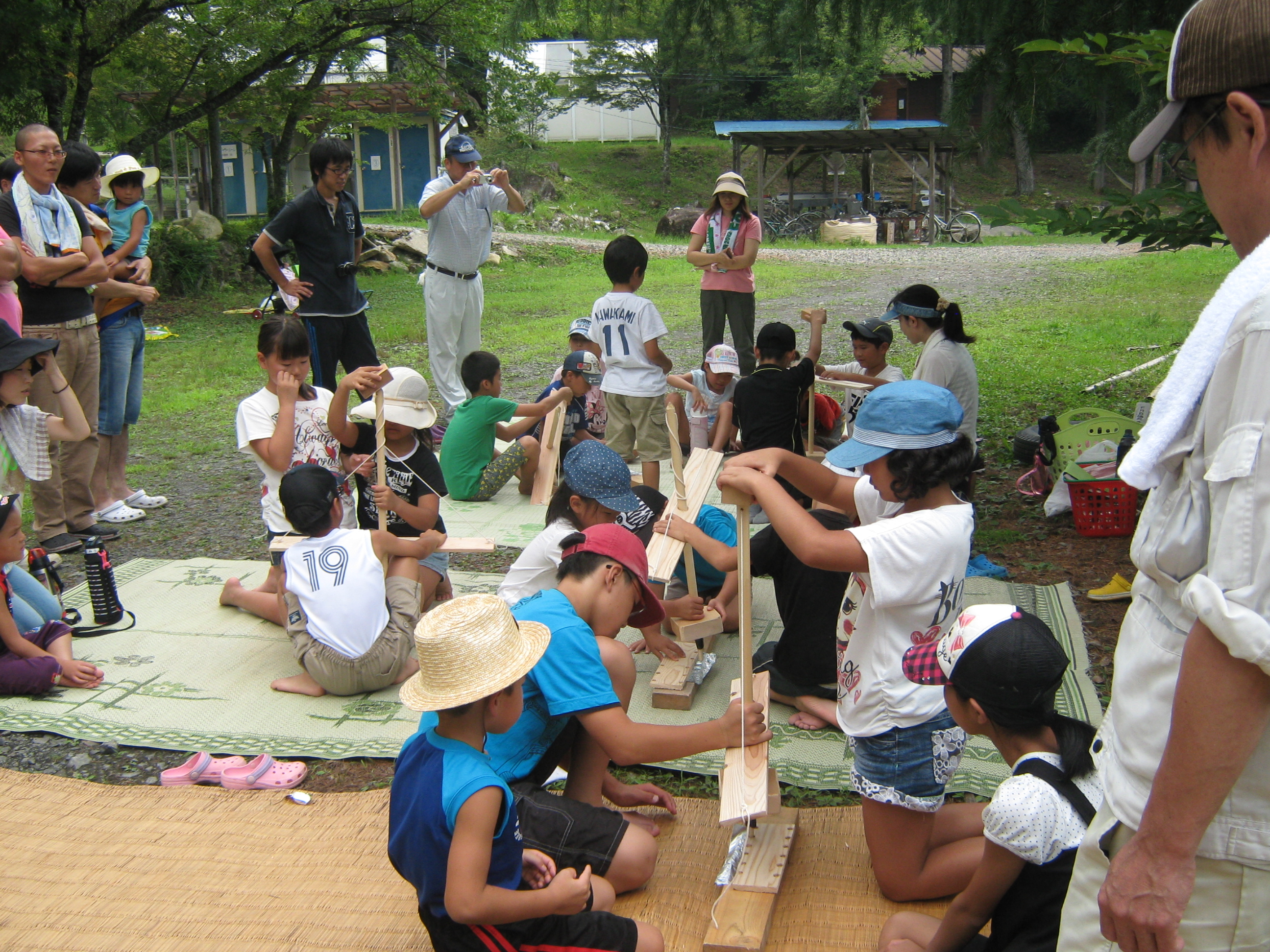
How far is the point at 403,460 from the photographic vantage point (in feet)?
13.7

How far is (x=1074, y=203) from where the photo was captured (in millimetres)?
4129

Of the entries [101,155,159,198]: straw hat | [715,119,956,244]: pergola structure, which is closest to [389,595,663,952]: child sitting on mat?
[101,155,159,198]: straw hat

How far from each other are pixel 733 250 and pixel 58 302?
12.9 feet

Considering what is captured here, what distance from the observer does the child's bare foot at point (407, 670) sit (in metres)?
3.64

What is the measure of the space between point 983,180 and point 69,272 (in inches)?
1193

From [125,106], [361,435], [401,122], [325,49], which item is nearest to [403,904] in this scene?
[361,435]

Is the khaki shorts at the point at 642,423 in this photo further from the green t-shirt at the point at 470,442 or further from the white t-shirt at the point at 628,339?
the green t-shirt at the point at 470,442

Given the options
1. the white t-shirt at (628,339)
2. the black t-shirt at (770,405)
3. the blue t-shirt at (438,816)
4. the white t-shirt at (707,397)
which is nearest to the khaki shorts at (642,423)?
the white t-shirt at (628,339)

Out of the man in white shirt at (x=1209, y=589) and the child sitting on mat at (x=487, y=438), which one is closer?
the man in white shirt at (x=1209, y=589)

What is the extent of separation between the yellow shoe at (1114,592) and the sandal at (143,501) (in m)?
4.91

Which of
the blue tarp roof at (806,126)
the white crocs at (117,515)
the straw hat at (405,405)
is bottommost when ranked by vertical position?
the white crocs at (117,515)

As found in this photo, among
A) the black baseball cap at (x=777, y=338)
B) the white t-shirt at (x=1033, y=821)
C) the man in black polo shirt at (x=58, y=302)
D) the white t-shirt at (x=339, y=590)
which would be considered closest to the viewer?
the white t-shirt at (x=1033, y=821)

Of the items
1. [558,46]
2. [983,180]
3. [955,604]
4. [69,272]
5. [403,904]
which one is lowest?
[403,904]

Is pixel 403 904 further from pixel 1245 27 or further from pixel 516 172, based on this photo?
pixel 516 172
